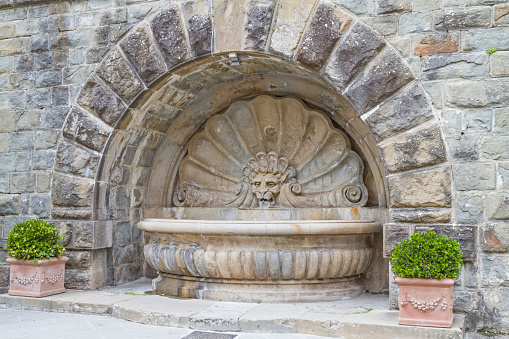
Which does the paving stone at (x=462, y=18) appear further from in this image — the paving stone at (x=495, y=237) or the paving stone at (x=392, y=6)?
the paving stone at (x=495, y=237)

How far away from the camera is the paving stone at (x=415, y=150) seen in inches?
152

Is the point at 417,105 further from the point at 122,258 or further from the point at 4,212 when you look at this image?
the point at 4,212

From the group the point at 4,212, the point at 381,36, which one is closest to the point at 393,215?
the point at 381,36

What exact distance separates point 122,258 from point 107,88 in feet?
5.71

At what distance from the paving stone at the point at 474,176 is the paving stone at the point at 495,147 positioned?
0.22 feet

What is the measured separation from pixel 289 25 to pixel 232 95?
1414 millimetres

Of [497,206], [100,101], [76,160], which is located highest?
[100,101]

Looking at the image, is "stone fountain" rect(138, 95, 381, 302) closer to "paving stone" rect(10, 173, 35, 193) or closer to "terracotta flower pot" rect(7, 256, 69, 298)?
"terracotta flower pot" rect(7, 256, 69, 298)

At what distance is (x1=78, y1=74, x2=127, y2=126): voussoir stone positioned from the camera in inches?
194

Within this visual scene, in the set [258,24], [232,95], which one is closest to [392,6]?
[258,24]

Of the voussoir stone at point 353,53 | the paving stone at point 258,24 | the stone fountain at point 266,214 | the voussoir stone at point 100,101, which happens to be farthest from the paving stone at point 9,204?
the voussoir stone at point 353,53

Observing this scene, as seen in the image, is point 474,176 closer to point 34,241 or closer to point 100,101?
point 100,101

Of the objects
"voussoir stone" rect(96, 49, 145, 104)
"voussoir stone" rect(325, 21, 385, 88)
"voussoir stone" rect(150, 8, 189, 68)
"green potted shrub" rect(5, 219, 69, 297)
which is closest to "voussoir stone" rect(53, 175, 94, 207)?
"green potted shrub" rect(5, 219, 69, 297)

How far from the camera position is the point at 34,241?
4605 mm
